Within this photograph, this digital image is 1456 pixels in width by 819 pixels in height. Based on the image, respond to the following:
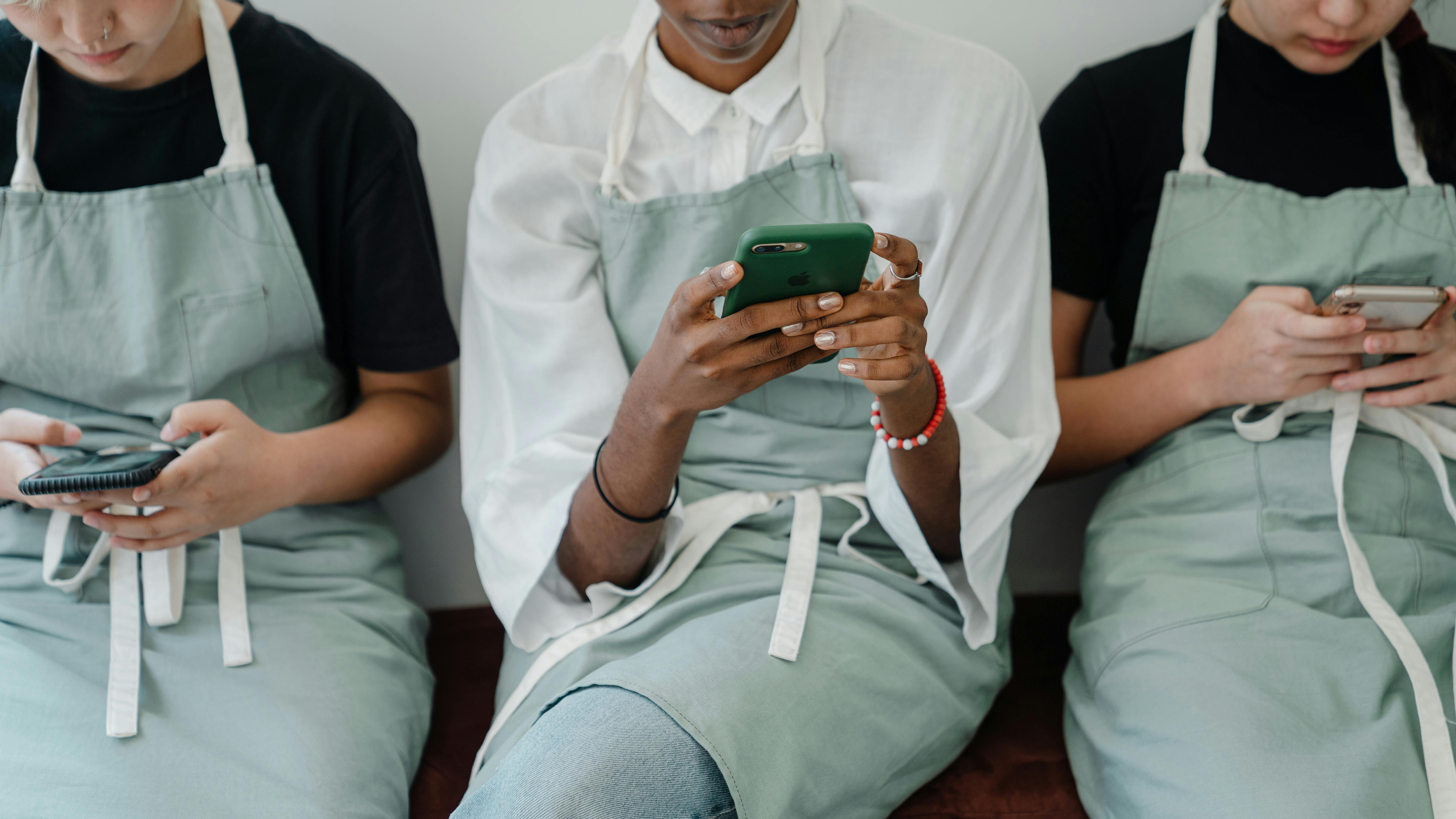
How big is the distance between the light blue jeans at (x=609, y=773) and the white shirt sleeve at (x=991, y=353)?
394 mm

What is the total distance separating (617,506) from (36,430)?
0.68 m

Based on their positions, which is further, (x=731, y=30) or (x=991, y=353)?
(x=991, y=353)

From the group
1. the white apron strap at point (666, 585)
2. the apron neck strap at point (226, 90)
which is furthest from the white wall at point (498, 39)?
the white apron strap at point (666, 585)

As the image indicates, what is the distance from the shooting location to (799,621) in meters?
1.14

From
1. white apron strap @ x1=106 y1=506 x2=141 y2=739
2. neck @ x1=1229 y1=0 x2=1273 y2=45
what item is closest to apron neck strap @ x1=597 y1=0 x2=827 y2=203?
neck @ x1=1229 y1=0 x2=1273 y2=45

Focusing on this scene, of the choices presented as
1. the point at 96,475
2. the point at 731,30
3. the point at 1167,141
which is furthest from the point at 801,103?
the point at 96,475

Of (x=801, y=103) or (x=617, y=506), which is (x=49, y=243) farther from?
(x=801, y=103)

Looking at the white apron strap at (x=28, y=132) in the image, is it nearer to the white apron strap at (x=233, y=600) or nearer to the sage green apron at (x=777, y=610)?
the white apron strap at (x=233, y=600)

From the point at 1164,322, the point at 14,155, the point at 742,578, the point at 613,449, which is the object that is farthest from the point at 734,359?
the point at 14,155

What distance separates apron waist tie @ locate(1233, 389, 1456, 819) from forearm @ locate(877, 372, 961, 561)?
42 centimetres

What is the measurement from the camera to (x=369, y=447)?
4.55ft

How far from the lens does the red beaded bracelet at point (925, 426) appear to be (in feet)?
3.65

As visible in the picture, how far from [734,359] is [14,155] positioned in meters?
0.97

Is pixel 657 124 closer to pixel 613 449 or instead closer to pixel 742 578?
pixel 613 449
